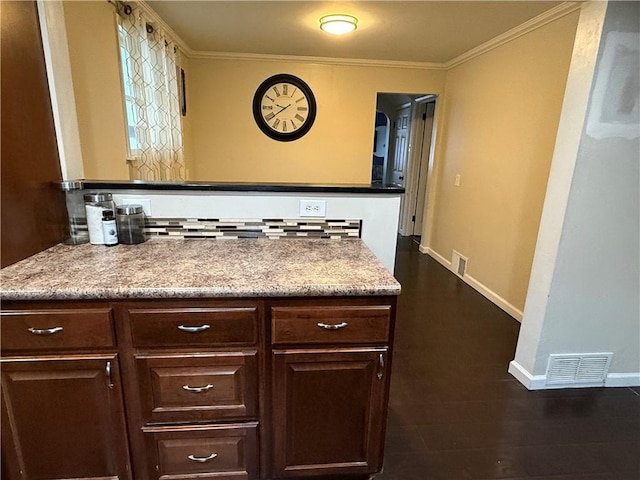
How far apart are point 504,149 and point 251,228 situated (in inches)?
101

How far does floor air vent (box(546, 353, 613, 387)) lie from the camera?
82.2 inches

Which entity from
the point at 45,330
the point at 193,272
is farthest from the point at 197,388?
the point at 45,330

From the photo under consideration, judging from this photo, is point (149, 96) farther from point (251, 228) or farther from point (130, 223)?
point (251, 228)

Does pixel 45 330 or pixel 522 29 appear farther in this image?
pixel 522 29

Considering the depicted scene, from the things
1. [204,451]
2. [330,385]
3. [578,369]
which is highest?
[330,385]

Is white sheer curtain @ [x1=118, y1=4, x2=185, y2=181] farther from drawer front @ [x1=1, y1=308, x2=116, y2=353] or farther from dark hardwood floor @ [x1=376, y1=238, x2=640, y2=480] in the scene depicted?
dark hardwood floor @ [x1=376, y1=238, x2=640, y2=480]

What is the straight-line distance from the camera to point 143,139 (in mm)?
2607

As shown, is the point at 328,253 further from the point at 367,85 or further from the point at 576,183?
the point at 367,85

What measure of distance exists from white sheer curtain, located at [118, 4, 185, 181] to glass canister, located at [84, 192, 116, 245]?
1.12 meters

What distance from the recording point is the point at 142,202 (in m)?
1.62

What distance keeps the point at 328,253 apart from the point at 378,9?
2105 millimetres

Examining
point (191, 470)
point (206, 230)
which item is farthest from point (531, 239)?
point (191, 470)

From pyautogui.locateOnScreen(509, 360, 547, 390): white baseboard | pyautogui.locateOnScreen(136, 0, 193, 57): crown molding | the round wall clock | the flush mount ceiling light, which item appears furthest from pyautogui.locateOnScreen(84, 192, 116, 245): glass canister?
the round wall clock

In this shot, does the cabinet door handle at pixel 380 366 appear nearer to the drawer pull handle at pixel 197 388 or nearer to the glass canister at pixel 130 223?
the drawer pull handle at pixel 197 388
